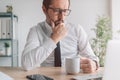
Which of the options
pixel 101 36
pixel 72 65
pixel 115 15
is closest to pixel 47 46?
pixel 72 65

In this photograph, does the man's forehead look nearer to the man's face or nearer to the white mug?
the man's face

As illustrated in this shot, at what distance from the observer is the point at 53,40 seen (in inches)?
52.7

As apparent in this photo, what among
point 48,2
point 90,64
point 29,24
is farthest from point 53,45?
point 29,24

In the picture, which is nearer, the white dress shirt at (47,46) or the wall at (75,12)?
the white dress shirt at (47,46)

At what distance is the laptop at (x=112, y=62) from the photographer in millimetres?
323

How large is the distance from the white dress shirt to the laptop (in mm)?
1000

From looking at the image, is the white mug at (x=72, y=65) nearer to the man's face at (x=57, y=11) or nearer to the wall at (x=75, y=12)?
the man's face at (x=57, y=11)

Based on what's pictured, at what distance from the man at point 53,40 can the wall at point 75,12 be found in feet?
5.96

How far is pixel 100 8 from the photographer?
3449mm

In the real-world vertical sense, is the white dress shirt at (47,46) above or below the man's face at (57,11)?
below

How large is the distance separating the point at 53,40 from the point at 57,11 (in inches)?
10.3

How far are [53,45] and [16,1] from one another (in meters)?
2.33

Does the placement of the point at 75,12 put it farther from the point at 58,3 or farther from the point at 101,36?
the point at 58,3

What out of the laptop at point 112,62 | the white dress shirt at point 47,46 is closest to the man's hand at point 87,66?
the white dress shirt at point 47,46
